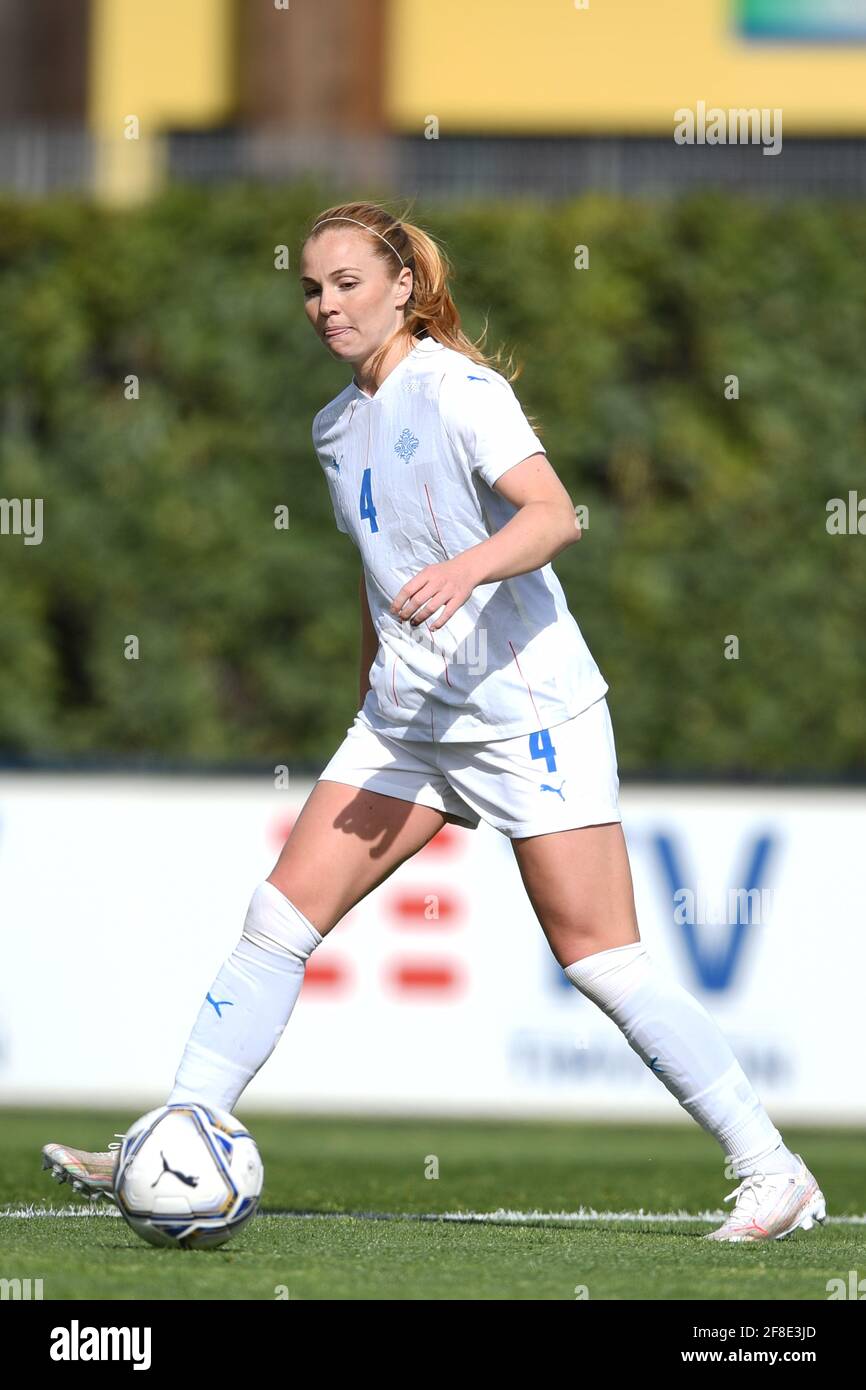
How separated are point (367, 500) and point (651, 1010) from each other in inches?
51.3

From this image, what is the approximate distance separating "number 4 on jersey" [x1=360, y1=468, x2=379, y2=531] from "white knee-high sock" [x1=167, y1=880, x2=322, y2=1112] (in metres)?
0.84

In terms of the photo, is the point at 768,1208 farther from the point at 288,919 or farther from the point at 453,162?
the point at 453,162

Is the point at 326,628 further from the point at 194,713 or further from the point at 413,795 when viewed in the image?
the point at 413,795

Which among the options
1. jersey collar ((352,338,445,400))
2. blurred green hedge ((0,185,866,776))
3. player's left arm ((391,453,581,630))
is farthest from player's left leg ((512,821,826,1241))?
blurred green hedge ((0,185,866,776))

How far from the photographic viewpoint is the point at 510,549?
14.2 ft

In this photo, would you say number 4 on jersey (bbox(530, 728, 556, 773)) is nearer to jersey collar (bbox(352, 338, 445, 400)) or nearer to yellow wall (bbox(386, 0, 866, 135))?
jersey collar (bbox(352, 338, 445, 400))

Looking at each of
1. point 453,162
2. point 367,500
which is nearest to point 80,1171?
point 367,500

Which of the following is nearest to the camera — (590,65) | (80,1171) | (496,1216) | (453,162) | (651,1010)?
(651,1010)

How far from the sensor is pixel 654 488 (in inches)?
567

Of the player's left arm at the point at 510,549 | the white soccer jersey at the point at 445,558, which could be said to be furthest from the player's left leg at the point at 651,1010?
the player's left arm at the point at 510,549

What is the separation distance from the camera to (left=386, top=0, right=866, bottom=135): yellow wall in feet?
57.7

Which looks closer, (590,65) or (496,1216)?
(496,1216)

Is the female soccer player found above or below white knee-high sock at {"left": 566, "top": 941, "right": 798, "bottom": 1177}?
above

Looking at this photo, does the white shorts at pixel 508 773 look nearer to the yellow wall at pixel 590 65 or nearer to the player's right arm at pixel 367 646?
the player's right arm at pixel 367 646
